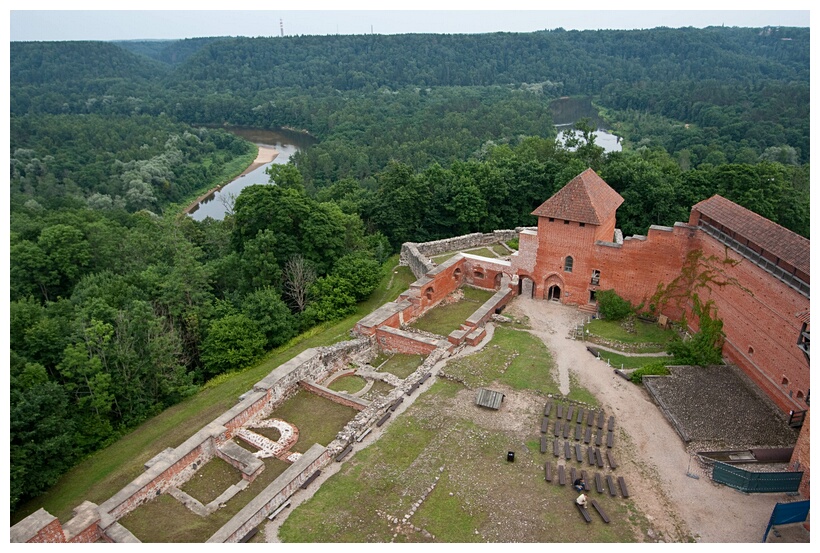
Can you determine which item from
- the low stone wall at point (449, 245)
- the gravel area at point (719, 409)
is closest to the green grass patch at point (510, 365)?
the gravel area at point (719, 409)

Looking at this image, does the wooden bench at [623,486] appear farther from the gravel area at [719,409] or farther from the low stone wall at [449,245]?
the low stone wall at [449,245]

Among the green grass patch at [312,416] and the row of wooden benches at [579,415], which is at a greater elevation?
the row of wooden benches at [579,415]

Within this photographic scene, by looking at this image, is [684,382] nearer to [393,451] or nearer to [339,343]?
[393,451]

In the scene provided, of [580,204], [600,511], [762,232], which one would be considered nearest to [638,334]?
[580,204]

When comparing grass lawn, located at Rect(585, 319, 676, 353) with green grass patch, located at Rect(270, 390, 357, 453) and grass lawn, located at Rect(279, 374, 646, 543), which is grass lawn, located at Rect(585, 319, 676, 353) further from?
green grass patch, located at Rect(270, 390, 357, 453)

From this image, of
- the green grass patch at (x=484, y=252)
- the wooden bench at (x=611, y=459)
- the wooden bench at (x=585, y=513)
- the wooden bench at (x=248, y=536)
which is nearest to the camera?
the wooden bench at (x=248, y=536)

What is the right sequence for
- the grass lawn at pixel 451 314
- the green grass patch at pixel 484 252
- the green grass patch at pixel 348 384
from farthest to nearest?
1. the green grass patch at pixel 484 252
2. the grass lawn at pixel 451 314
3. the green grass patch at pixel 348 384

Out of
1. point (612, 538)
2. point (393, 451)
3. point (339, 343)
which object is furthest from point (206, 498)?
point (612, 538)

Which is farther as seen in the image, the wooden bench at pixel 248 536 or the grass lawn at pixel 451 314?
the grass lawn at pixel 451 314
